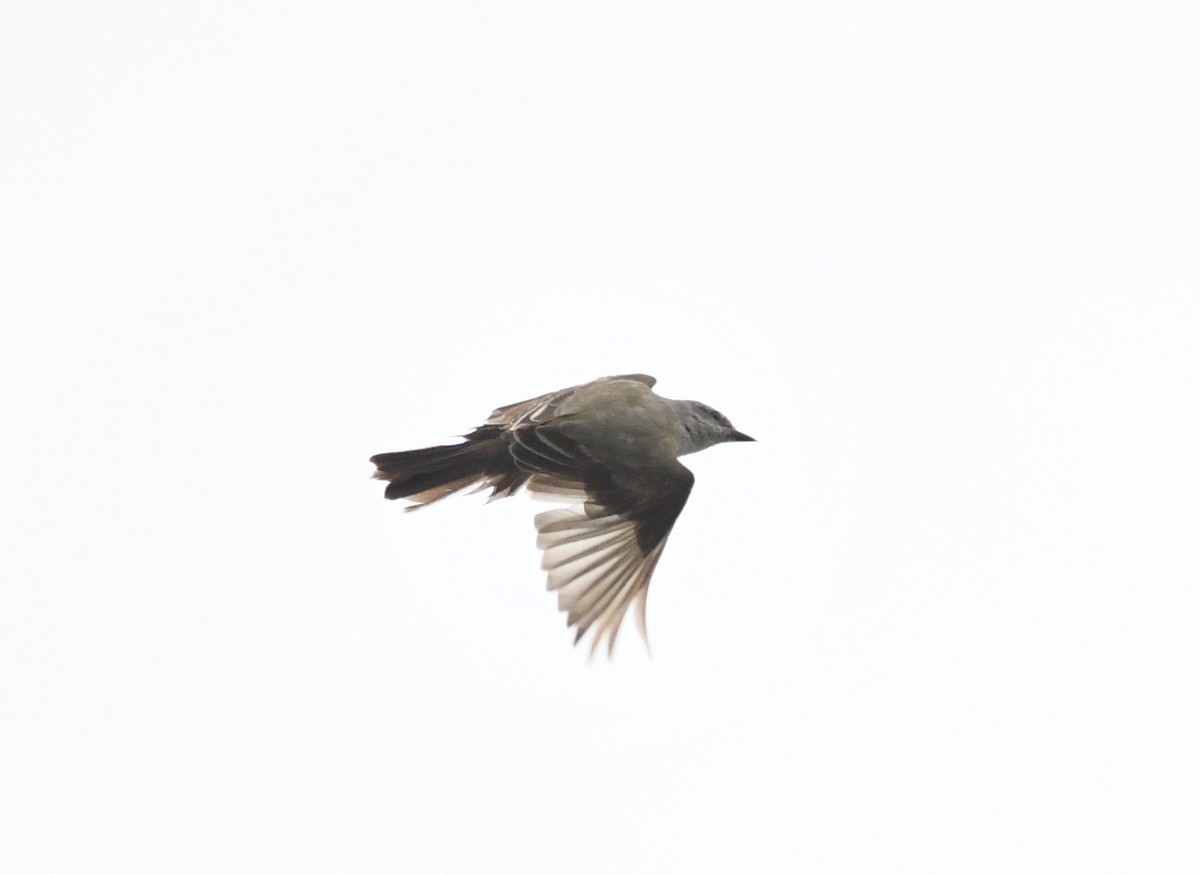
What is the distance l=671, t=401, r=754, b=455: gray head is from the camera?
1251 cm

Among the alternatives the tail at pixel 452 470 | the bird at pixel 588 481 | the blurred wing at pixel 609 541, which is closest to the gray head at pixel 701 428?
the bird at pixel 588 481

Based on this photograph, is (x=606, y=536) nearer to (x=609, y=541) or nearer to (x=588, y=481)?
(x=609, y=541)

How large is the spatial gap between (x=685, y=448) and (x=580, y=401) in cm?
125

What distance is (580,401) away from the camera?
38.1ft

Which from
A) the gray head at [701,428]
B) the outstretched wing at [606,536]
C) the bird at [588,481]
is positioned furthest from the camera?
the gray head at [701,428]

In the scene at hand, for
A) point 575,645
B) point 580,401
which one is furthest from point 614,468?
point 575,645

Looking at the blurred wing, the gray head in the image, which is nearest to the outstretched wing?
the blurred wing

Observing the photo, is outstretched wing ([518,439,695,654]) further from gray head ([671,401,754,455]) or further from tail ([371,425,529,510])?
gray head ([671,401,754,455])

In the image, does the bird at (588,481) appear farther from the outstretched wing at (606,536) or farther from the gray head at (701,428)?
the gray head at (701,428)

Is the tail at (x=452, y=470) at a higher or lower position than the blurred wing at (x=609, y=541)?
higher

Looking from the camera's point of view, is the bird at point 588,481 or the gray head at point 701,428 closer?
the bird at point 588,481

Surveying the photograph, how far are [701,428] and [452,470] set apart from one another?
215 centimetres

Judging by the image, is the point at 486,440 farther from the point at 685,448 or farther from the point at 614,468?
the point at 685,448

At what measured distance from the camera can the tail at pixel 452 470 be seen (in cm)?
1147
